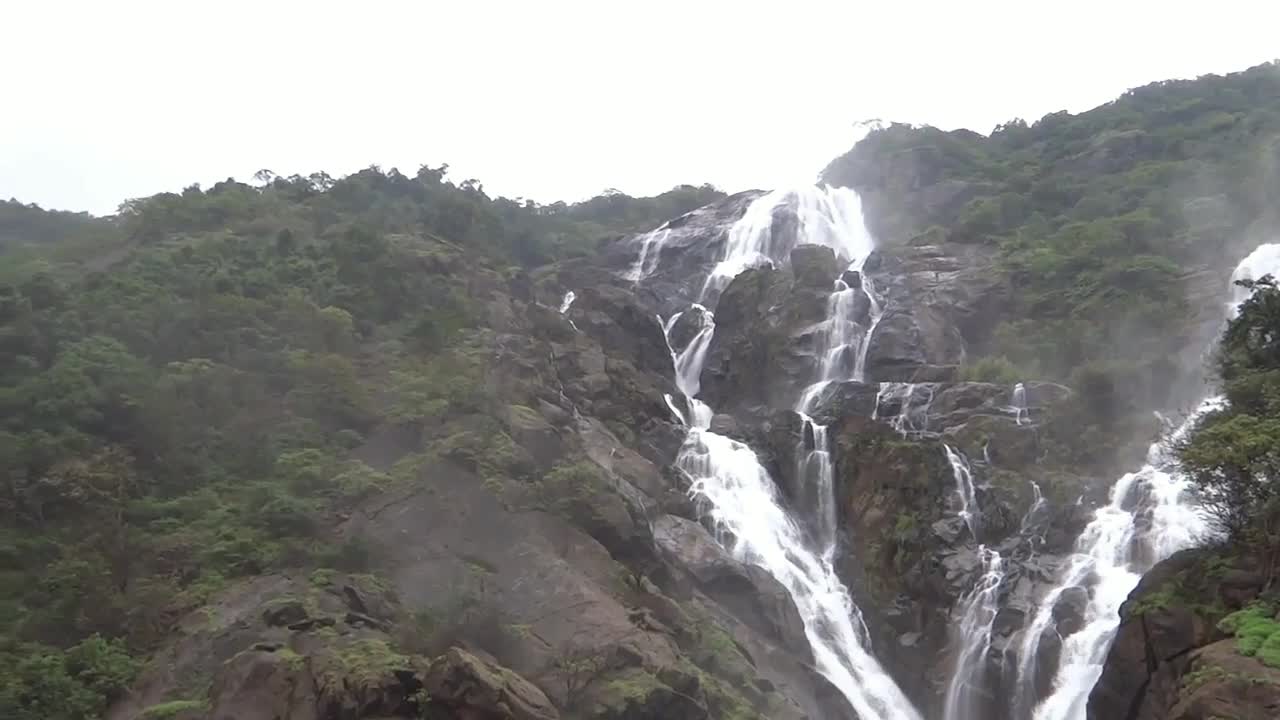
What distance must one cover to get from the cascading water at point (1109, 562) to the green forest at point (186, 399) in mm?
16450

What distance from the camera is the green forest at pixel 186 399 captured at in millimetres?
16734

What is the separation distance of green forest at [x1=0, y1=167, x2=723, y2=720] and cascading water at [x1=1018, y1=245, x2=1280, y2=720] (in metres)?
16.5

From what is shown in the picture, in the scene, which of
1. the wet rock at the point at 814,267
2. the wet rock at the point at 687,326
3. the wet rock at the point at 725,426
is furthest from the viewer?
the wet rock at the point at 687,326

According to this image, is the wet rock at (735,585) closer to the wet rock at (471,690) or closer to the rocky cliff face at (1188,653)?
the rocky cliff face at (1188,653)

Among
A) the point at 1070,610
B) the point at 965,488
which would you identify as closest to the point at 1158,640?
the point at 1070,610

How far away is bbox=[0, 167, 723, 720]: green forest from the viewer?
54.9 feet

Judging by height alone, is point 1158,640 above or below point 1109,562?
above

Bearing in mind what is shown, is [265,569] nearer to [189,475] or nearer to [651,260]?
[189,475]

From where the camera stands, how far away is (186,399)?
23.6m

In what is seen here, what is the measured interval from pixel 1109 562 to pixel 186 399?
82.4ft

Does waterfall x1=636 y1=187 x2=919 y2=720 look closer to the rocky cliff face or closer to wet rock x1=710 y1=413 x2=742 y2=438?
wet rock x1=710 y1=413 x2=742 y2=438

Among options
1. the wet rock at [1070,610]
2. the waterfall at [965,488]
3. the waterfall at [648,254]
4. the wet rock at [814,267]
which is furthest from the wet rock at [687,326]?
the wet rock at [1070,610]

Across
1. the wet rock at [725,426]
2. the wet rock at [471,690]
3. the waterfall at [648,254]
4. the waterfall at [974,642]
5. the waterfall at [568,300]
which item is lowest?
the waterfall at [974,642]

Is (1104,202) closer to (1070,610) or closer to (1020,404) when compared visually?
(1020,404)
